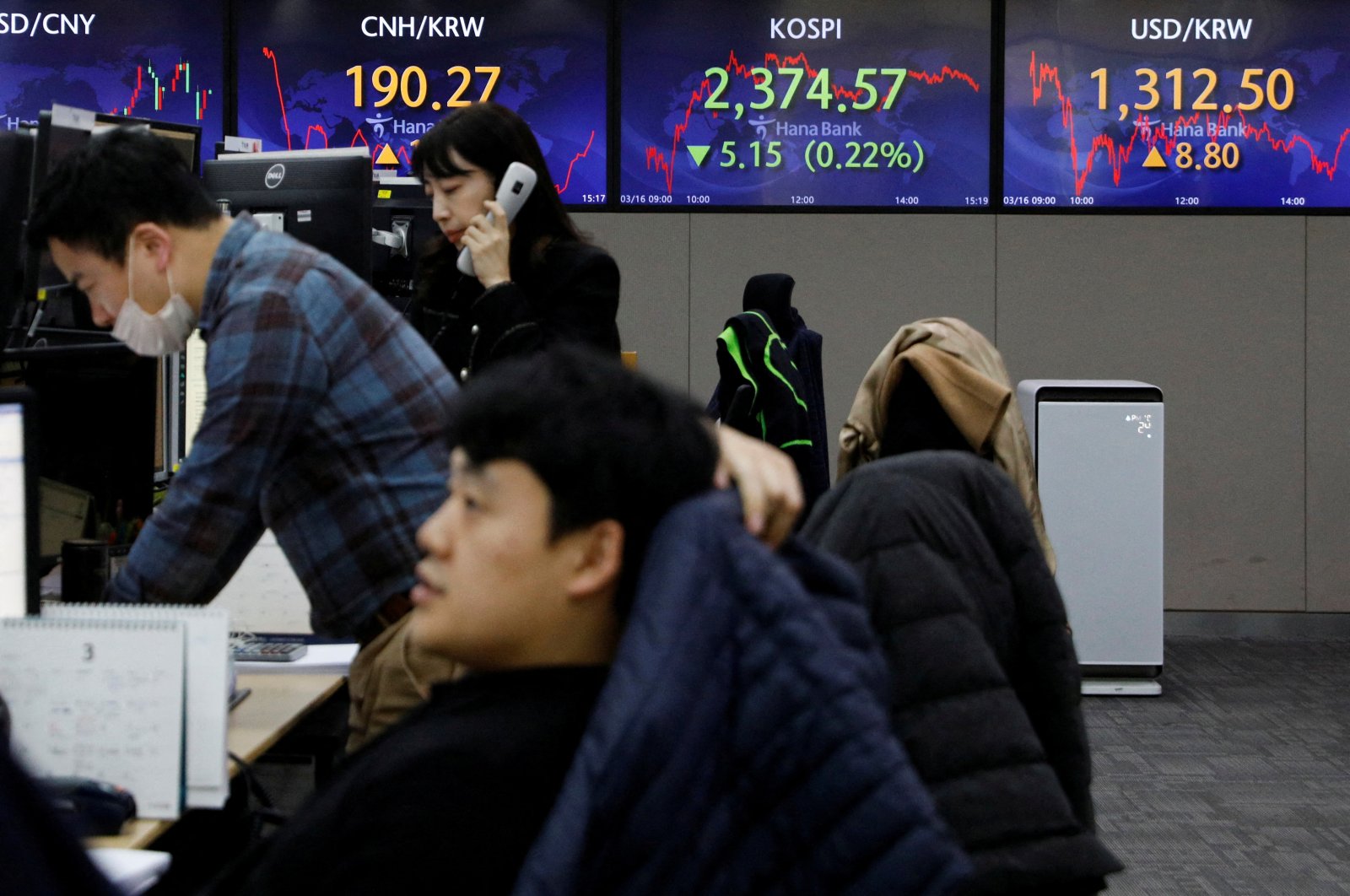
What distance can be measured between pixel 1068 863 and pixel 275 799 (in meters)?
1.65

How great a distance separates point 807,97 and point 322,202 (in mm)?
3261

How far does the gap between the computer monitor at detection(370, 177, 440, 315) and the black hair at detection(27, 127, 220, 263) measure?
1.89 m

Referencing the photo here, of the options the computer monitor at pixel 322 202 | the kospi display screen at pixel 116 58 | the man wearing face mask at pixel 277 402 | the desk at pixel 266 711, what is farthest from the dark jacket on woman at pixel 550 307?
the kospi display screen at pixel 116 58

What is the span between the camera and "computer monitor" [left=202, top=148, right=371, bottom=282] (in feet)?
10.2

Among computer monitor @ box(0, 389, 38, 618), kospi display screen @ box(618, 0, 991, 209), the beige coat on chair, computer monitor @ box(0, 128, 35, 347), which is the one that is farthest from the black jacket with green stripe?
computer monitor @ box(0, 389, 38, 618)

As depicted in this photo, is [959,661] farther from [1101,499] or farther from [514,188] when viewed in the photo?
[1101,499]

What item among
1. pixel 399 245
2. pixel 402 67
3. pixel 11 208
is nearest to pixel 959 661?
pixel 11 208

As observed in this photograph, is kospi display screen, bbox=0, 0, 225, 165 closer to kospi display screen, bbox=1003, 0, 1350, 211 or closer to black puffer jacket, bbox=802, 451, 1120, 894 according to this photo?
kospi display screen, bbox=1003, 0, 1350, 211

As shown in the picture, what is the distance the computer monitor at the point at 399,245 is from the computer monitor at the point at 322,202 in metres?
0.59

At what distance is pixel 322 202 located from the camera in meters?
3.10

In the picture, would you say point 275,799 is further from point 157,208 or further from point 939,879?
point 939,879

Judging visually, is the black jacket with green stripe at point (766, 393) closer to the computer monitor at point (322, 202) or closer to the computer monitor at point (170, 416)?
the computer monitor at point (322, 202)

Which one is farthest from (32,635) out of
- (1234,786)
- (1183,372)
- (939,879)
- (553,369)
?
(1183,372)

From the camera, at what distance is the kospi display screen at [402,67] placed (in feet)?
19.2
